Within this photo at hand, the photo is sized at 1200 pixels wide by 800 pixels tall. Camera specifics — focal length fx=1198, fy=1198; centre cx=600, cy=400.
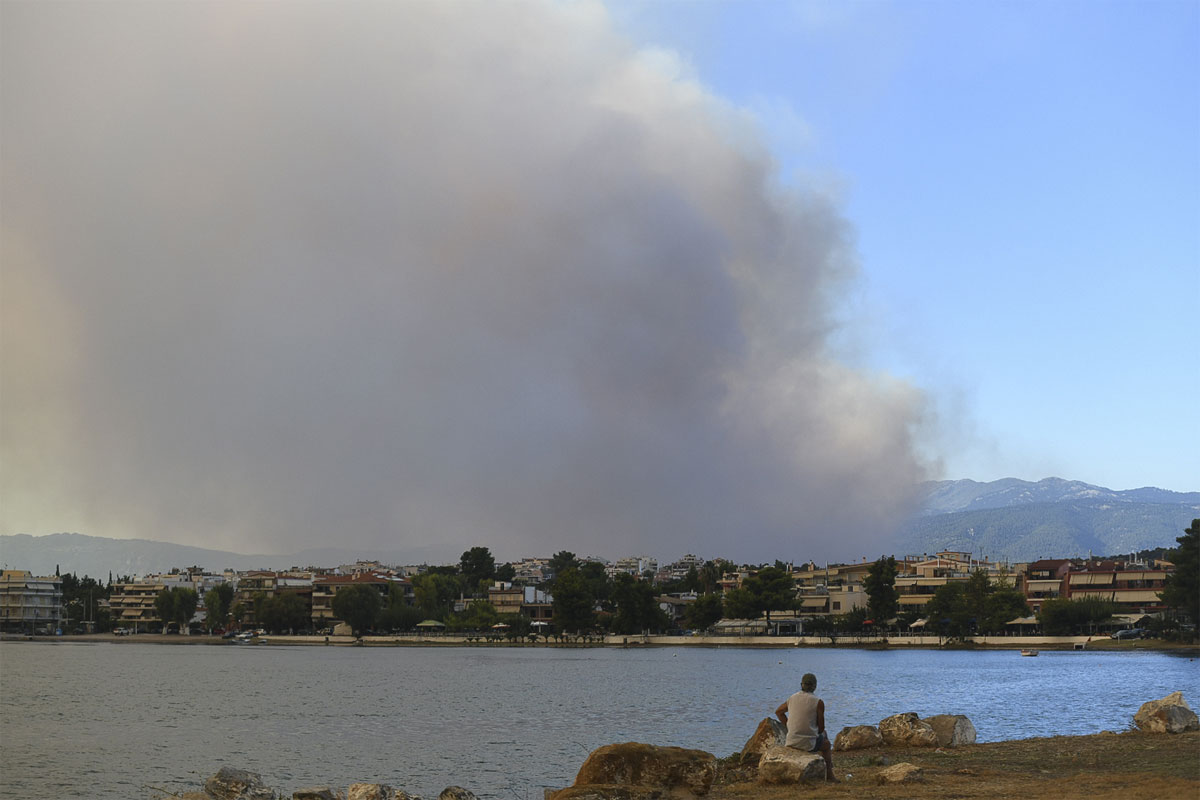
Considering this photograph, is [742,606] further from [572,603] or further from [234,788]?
[234,788]

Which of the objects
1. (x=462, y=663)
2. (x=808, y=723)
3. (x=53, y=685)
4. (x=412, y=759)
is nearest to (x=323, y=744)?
(x=412, y=759)

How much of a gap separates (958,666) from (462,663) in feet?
196

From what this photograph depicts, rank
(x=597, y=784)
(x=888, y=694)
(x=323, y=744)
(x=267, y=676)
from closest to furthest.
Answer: (x=597, y=784) → (x=323, y=744) → (x=888, y=694) → (x=267, y=676)

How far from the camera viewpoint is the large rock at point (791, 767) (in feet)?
72.5

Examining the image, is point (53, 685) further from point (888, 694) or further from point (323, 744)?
point (888, 694)

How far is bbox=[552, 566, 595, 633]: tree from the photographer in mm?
178625

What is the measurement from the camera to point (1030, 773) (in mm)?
23625

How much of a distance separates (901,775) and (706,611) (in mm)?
161447

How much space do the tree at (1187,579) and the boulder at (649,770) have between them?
4143 inches

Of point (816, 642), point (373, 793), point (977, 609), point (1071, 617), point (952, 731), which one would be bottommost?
point (816, 642)

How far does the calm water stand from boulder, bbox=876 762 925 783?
13.8 m

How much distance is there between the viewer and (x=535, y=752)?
148 ft

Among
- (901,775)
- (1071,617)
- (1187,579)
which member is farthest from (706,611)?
(901,775)

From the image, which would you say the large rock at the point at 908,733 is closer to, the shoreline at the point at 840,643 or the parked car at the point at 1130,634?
the shoreline at the point at 840,643
